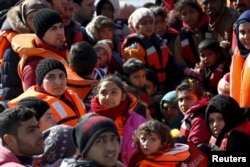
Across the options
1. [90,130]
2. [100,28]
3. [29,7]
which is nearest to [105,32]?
[100,28]

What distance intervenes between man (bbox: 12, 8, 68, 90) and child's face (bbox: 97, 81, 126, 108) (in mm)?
674

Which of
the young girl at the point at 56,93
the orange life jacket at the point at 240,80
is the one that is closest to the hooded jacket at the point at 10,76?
the young girl at the point at 56,93

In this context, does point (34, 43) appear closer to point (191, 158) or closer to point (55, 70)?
point (55, 70)

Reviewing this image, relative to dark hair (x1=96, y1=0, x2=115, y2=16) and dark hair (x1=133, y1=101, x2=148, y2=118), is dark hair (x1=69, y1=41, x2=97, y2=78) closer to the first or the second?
dark hair (x1=133, y1=101, x2=148, y2=118)

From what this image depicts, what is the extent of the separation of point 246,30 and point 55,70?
1741mm

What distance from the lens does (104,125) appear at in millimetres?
6812

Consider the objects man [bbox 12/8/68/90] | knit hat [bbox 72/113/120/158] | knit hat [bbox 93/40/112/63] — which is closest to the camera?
knit hat [bbox 72/113/120/158]

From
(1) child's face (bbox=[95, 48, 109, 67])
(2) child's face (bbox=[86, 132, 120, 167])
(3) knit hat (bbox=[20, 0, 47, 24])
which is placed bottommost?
(1) child's face (bbox=[95, 48, 109, 67])

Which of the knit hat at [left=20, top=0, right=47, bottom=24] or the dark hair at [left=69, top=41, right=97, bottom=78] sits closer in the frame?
the dark hair at [left=69, top=41, right=97, bottom=78]

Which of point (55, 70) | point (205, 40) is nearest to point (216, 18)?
point (205, 40)

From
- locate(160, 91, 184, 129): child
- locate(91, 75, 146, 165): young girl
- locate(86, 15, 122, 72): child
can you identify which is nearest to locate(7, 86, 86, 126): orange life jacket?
locate(91, 75, 146, 165): young girl

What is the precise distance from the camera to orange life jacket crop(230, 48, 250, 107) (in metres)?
9.13

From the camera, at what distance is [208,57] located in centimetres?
1080

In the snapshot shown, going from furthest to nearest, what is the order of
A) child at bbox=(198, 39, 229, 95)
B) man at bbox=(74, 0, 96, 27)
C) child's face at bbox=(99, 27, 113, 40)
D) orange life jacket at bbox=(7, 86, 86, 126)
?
1. man at bbox=(74, 0, 96, 27)
2. child's face at bbox=(99, 27, 113, 40)
3. child at bbox=(198, 39, 229, 95)
4. orange life jacket at bbox=(7, 86, 86, 126)
